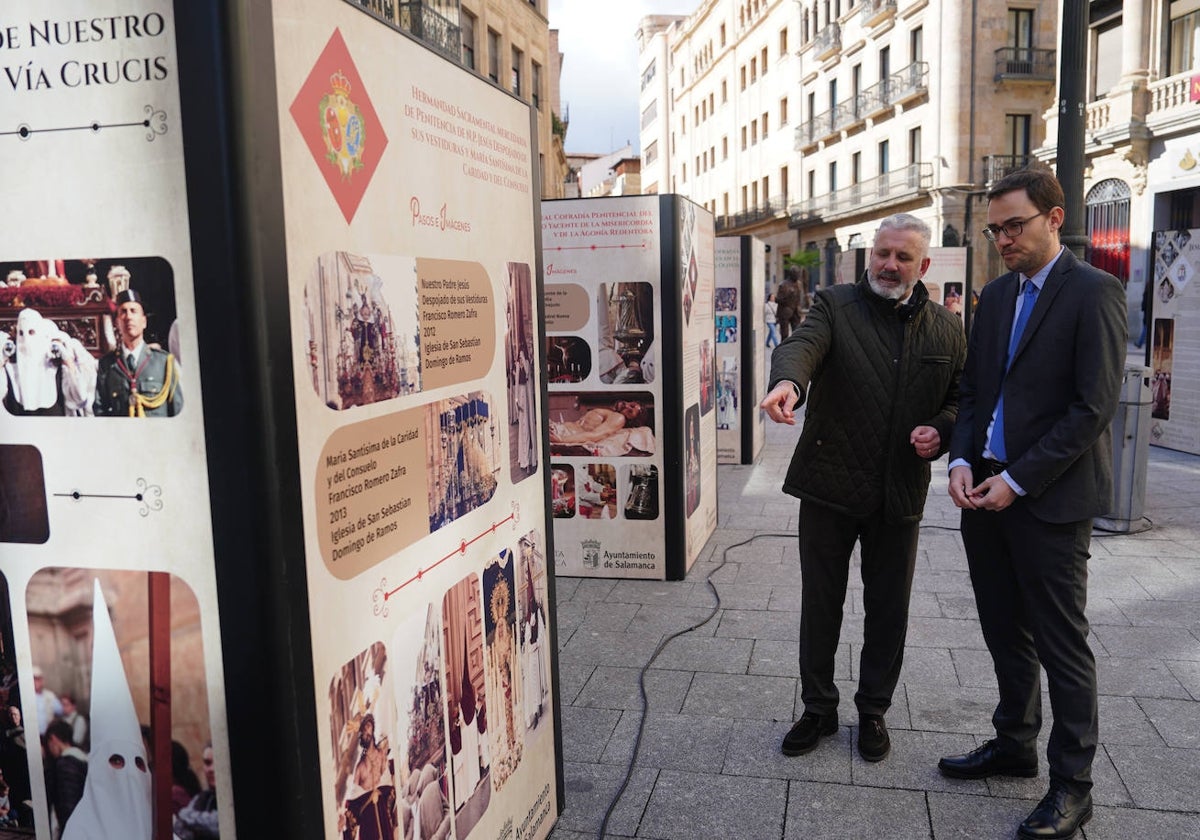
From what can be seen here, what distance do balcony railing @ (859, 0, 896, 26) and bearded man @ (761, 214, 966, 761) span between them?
1611 inches

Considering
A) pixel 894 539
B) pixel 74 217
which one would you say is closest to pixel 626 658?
pixel 894 539

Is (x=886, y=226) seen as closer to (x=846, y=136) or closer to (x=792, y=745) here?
(x=792, y=745)

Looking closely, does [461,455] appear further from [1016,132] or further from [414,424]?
[1016,132]

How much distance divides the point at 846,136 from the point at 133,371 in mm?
47169

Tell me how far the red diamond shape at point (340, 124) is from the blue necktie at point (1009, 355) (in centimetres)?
222

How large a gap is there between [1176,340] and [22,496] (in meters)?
10.7

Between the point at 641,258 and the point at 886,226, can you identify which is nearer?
the point at 886,226

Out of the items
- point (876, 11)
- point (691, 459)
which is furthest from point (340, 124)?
point (876, 11)

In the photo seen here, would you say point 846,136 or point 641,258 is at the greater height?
point 846,136

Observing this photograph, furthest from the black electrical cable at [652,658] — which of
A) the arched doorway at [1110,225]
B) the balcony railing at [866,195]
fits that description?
the balcony railing at [866,195]

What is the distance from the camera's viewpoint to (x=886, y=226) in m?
3.71

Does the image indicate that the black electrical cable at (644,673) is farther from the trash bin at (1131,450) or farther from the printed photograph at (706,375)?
the trash bin at (1131,450)

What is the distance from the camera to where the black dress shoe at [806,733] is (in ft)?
12.8

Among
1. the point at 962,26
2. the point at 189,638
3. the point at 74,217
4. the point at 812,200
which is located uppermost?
the point at 962,26
